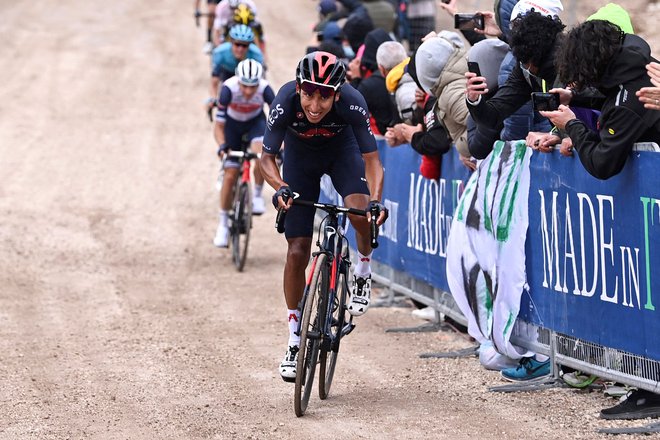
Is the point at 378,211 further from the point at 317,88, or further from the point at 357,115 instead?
the point at 317,88

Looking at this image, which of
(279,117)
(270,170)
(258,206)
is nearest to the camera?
(279,117)

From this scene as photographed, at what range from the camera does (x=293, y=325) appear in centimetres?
759

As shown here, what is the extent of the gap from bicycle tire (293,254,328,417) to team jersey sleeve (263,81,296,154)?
84cm

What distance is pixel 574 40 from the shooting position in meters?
6.25

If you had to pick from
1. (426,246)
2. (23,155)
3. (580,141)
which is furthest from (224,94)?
(23,155)

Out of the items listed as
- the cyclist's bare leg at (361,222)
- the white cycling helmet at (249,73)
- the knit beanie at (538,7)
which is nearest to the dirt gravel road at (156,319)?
the cyclist's bare leg at (361,222)

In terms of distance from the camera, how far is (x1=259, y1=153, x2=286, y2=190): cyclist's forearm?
7.38 m

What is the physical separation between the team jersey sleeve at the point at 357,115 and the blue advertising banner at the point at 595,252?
3.64ft

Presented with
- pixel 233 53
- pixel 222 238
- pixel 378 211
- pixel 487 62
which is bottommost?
pixel 222 238

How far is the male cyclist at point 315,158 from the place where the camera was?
7.12m

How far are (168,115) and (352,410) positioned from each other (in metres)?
17.8

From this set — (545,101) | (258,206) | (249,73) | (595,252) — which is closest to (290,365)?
(595,252)

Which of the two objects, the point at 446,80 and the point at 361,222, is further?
the point at 446,80

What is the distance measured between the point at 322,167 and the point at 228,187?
20.0ft
